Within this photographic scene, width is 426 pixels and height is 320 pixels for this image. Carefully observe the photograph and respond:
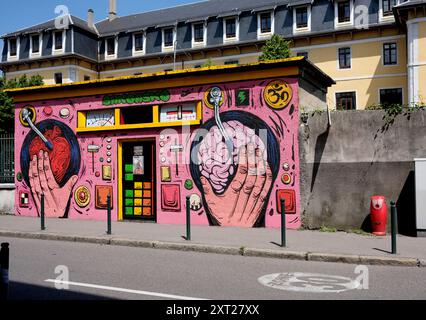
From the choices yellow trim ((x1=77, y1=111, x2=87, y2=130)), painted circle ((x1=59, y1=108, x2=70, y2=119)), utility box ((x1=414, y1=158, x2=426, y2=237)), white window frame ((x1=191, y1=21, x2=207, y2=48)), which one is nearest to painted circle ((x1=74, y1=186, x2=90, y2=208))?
yellow trim ((x1=77, y1=111, x2=87, y2=130))

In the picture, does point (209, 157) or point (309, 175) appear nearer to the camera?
point (309, 175)

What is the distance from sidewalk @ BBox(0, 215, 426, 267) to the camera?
305 inches

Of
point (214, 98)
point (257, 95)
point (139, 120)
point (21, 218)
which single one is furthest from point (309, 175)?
point (21, 218)

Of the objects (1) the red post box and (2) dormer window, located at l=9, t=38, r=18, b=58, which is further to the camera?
(2) dormer window, located at l=9, t=38, r=18, b=58

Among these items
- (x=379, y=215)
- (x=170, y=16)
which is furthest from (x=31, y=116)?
(x=170, y=16)

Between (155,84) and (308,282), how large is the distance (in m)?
7.77

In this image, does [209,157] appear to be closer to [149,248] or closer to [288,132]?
[288,132]

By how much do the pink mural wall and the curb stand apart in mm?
2622

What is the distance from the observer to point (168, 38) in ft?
138

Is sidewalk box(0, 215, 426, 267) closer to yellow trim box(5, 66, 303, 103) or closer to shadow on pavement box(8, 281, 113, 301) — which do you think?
shadow on pavement box(8, 281, 113, 301)

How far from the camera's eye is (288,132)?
1087 cm

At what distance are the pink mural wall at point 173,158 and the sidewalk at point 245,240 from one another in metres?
0.80

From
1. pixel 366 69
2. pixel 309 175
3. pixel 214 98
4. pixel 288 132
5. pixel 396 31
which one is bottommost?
pixel 309 175
